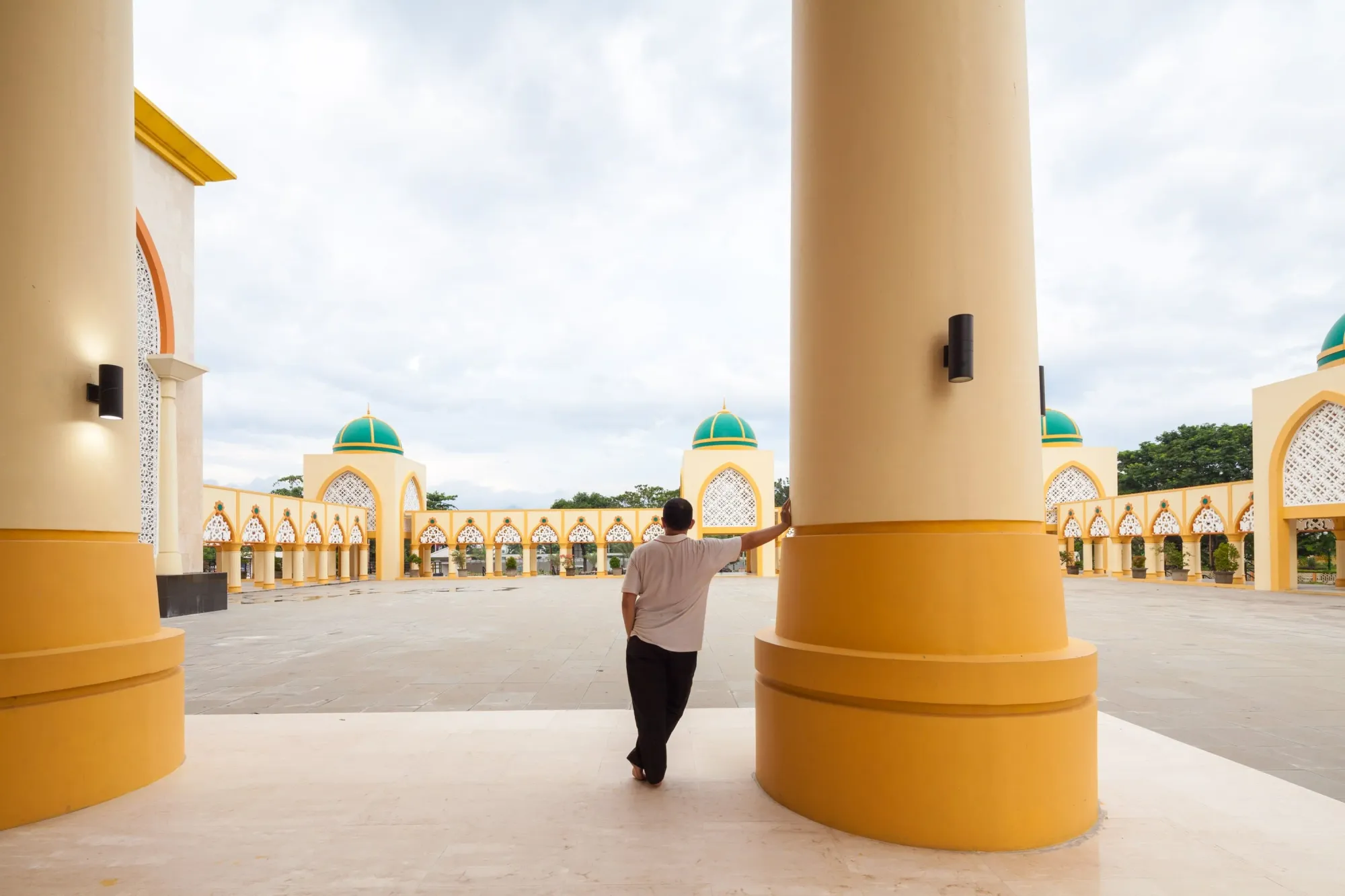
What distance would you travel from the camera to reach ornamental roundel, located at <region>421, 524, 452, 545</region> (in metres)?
27.4

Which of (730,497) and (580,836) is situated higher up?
(730,497)

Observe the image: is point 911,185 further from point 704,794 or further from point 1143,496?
point 1143,496

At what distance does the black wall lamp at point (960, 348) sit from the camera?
8.73 feet

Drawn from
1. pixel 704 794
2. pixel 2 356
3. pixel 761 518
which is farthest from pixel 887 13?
pixel 761 518

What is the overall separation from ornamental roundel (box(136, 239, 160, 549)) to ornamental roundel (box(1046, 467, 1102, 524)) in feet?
90.6

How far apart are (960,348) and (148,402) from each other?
13058 millimetres

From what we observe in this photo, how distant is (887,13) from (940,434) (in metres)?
1.65

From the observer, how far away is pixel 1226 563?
1933 centimetres

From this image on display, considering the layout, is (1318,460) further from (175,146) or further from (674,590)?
(175,146)

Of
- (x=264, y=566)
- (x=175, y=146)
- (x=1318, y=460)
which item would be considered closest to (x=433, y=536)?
(x=264, y=566)

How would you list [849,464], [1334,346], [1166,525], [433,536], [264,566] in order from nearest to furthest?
1. [849,464]
2. [1334,346]
3. [264,566]
4. [1166,525]
5. [433,536]

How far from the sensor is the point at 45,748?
2.89 meters

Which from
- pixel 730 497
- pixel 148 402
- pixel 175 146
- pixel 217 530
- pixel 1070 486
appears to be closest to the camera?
pixel 148 402

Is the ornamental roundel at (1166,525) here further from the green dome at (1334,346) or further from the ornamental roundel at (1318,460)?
the green dome at (1334,346)
